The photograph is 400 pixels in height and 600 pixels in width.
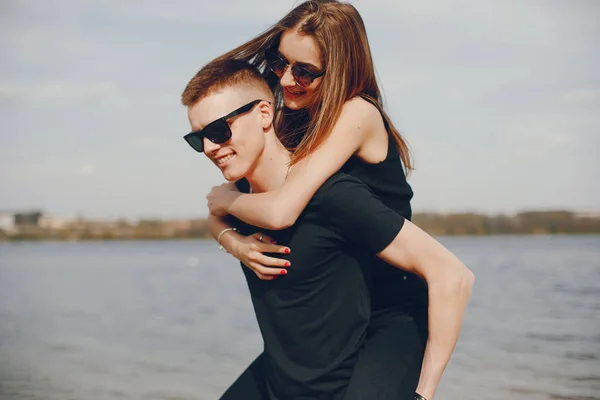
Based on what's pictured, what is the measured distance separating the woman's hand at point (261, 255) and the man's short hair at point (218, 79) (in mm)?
633

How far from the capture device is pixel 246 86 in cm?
323

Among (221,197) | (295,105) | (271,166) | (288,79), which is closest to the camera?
(271,166)

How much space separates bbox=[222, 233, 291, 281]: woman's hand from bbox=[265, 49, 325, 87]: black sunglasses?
0.71m

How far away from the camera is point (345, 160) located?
10.3 feet

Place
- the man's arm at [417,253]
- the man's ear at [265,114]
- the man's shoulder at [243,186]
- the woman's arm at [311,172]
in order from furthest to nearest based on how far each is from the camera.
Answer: the man's shoulder at [243,186] < the man's ear at [265,114] < the woman's arm at [311,172] < the man's arm at [417,253]

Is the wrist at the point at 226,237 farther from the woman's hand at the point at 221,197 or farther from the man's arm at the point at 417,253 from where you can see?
the man's arm at the point at 417,253

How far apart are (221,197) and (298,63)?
0.73 metres

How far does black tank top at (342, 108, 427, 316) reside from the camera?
10.6ft

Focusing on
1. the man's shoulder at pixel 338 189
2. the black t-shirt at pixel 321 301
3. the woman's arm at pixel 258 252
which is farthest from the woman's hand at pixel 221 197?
the man's shoulder at pixel 338 189

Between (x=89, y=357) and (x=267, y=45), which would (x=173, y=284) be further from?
(x=267, y=45)

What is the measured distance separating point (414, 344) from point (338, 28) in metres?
1.36

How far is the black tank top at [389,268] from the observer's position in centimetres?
322

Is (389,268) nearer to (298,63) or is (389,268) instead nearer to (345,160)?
(345,160)

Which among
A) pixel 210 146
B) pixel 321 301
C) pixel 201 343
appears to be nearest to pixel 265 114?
pixel 210 146
